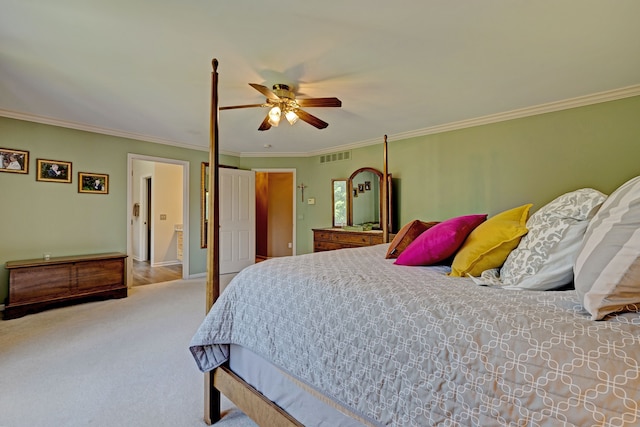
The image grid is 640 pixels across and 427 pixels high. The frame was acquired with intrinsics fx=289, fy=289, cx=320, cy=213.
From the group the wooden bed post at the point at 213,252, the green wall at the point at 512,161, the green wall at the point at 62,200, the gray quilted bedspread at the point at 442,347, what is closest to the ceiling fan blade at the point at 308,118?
the wooden bed post at the point at 213,252

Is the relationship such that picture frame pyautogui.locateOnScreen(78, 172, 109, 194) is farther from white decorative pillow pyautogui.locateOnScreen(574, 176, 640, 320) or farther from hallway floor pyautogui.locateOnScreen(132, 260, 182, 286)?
white decorative pillow pyautogui.locateOnScreen(574, 176, 640, 320)

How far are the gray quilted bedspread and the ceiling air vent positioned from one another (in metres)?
4.01

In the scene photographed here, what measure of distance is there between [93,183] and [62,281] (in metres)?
1.41

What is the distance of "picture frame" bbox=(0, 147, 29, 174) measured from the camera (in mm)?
3525

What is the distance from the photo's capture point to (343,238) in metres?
4.80

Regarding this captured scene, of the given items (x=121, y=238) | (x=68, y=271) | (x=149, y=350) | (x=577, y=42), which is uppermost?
(x=577, y=42)

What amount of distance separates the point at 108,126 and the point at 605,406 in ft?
17.5

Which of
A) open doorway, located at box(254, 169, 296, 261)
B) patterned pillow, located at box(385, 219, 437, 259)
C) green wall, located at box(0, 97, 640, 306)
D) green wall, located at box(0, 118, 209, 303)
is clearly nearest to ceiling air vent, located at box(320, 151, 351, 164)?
green wall, located at box(0, 97, 640, 306)

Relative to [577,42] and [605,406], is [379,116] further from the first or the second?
[605,406]

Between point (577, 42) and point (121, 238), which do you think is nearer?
point (577, 42)

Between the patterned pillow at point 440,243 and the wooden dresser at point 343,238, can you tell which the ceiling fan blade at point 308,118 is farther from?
the wooden dresser at point 343,238

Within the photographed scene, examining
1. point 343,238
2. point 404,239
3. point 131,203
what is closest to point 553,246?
point 404,239

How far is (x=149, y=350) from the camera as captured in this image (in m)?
2.51

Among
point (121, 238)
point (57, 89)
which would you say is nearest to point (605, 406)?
point (57, 89)
